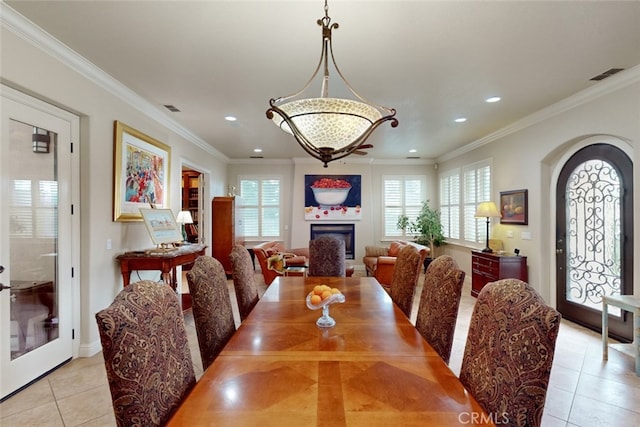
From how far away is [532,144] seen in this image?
4.27m

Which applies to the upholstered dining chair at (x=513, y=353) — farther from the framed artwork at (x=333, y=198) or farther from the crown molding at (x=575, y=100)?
the framed artwork at (x=333, y=198)

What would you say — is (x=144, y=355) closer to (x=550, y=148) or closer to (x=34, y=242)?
(x=34, y=242)

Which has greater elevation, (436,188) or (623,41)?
(623,41)

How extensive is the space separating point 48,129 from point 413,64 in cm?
316

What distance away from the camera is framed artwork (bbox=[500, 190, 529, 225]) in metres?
4.40

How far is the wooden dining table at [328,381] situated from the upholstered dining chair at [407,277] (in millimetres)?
545

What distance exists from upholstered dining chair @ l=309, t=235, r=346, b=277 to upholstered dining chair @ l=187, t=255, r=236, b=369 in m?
1.88

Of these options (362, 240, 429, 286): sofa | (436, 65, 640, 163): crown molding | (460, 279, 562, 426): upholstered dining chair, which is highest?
(436, 65, 640, 163): crown molding

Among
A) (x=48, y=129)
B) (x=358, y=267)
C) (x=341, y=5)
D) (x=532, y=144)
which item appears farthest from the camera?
(x=358, y=267)

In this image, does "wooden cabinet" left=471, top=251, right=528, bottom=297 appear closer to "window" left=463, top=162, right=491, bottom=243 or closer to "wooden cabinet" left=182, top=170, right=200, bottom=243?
"window" left=463, top=162, right=491, bottom=243

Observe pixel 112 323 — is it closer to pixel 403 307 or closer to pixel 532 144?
pixel 403 307

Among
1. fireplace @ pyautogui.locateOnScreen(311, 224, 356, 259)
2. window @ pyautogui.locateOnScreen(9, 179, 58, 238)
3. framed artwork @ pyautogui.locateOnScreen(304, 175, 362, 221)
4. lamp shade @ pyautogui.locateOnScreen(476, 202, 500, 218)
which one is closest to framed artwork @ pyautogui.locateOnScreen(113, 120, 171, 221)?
window @ pyautogui.locateOnScreen(9, 179, 58, 238)

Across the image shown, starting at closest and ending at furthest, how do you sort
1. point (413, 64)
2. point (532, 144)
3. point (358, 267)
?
point (413, 64) < point (532, 144) < point (358, 267)

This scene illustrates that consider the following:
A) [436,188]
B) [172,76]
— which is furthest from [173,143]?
[436,188]
